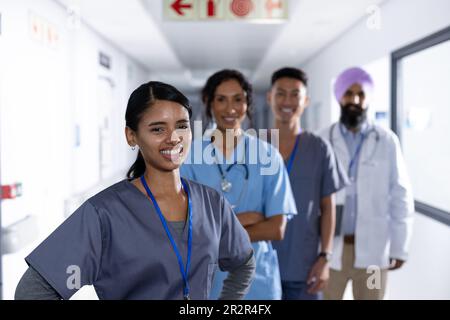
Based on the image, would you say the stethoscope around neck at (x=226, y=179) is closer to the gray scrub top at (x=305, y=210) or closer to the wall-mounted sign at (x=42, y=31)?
the gray scrub top at (x=305, y=210)

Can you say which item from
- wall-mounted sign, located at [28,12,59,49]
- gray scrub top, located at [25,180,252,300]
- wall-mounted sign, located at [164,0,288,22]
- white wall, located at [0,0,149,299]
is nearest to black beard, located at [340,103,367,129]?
wall-mounted sign, located at [164,0,288,22]

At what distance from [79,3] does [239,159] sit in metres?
2.27

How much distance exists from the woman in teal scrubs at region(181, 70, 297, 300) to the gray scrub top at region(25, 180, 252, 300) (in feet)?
1.29

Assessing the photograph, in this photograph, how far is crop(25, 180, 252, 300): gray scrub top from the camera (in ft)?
2.35

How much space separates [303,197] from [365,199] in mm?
359

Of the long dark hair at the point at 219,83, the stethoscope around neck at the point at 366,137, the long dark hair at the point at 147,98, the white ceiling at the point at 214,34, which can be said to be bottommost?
the stethoscope around neck at the point at 366,137

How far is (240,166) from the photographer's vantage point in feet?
4.10

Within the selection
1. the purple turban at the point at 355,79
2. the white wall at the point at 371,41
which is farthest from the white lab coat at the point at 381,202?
the white wall at the point at 371,41

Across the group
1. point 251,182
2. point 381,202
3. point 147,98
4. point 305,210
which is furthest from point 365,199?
point 147,98

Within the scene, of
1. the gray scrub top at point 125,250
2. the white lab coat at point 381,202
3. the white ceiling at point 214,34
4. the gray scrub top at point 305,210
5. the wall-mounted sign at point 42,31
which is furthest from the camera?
the white ceiling at point 214,34

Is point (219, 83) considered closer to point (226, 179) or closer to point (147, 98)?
point (226, 179)

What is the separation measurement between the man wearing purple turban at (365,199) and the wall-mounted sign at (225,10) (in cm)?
59

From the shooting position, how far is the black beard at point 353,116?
183 cm

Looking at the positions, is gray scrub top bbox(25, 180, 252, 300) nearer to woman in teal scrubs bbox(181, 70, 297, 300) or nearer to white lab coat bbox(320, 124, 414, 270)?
woman in teal scrubs bbox(181, 70, 297, 300)
